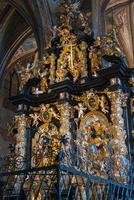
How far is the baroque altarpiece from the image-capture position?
831cm

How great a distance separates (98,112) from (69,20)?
3.62 meters

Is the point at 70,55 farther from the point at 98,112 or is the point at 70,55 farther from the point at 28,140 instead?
the point at 28,140

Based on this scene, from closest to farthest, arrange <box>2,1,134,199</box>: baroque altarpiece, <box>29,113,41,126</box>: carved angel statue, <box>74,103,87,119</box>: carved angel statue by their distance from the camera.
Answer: <box>2,1,134,199</box>: baroque altarpiece
<box>74,103,87,119</box>: carved angel statue
<box>29,113,41,126</box>: carved angel statue

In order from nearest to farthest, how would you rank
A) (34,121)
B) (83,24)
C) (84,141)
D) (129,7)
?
1. (84,141)
2. (34,121)
3. (83,24)
4. (129,7)

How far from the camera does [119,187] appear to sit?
6.73 m

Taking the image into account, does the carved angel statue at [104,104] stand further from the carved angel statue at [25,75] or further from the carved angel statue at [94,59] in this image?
the carved angel statue at [25,75]

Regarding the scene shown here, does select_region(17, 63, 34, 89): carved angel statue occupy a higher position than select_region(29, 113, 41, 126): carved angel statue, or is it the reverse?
select_region(17, 63, 34, 89): carved angel statue

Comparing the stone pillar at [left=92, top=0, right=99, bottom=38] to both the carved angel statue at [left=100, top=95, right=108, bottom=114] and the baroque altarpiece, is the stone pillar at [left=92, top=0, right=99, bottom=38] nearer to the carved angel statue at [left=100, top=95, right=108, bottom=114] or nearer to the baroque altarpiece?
the baroque altarpiece

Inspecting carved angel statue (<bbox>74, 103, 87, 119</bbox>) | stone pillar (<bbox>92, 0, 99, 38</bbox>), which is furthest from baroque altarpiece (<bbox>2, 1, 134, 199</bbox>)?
stone pillar (<bbox>92, 0, 99, 38</bbox>)

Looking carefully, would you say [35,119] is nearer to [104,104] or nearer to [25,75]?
[25,75]

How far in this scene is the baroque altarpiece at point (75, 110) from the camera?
27.3 feet

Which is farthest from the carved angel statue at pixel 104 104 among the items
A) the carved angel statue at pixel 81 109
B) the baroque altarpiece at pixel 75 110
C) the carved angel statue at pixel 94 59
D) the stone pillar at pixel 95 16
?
the stone pillar at pixel 95 16

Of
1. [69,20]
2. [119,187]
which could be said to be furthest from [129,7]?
[119,187]

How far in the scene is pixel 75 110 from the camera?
994 cm
